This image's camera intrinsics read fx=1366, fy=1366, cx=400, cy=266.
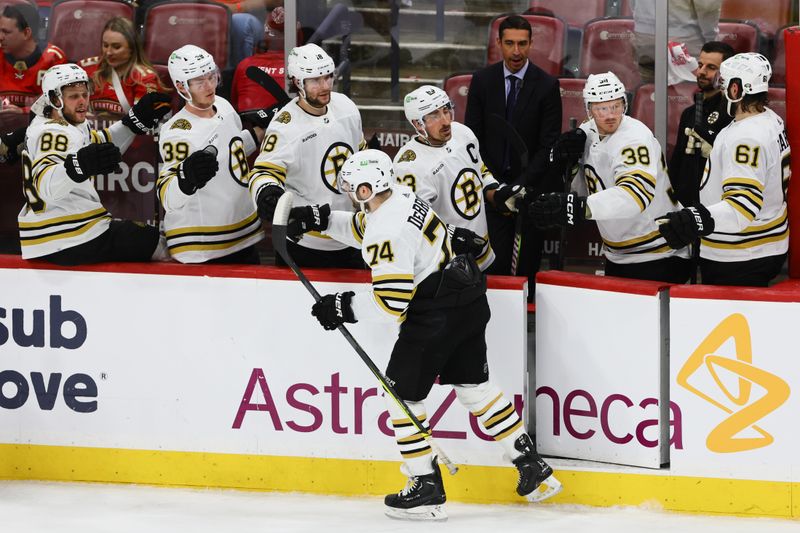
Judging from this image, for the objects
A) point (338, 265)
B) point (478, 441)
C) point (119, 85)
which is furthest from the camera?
point (119, 85)

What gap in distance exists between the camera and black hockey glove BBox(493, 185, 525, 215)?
15.9ft

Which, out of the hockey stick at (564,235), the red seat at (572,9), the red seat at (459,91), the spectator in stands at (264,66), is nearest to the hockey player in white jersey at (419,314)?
the hockey stick at (564,235)

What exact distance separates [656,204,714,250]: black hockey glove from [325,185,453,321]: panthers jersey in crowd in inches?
28.2

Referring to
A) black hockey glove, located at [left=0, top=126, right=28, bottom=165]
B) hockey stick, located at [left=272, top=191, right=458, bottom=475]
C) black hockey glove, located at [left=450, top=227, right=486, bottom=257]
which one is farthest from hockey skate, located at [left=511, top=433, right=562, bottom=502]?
black hockey glove, located at [left=0, top=126, right=28, bottom=165]

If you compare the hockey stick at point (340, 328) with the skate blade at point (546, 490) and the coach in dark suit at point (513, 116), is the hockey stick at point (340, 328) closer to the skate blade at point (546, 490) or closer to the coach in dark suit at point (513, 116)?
the skate blade at point (546, 490)

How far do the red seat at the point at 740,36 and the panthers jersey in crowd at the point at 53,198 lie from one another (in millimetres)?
2436

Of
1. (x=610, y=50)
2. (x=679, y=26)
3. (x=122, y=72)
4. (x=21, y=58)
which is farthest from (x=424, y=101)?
(x=21, y=58)

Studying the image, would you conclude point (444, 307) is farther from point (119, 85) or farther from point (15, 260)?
point (119, 85)

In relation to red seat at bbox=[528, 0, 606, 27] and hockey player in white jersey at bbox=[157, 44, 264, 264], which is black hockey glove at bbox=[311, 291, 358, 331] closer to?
hockey player in white jersey at bbox=[157, 44, 264, 264]

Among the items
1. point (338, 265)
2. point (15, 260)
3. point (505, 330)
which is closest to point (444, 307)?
point (505, 330)

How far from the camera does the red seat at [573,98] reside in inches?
213

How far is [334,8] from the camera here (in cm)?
554

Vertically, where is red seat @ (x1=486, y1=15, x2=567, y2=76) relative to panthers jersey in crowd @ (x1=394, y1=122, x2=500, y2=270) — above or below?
above

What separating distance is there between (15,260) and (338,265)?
3.69 feet
